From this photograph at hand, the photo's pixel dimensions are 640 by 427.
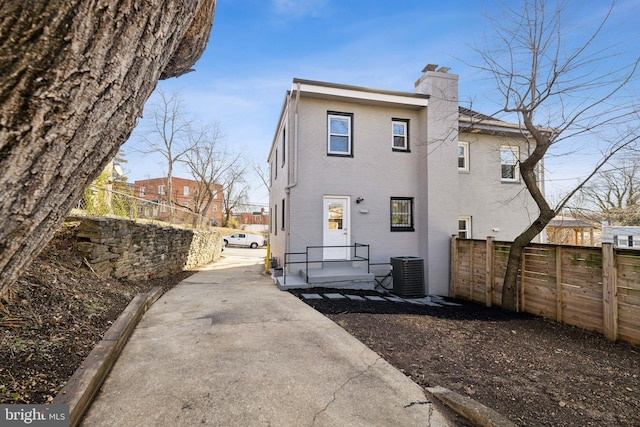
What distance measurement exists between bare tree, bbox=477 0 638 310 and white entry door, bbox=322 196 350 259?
4002mm

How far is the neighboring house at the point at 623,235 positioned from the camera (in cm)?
1507

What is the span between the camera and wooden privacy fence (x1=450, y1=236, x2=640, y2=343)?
176 inches

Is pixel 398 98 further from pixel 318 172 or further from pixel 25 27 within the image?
pixel 25 27

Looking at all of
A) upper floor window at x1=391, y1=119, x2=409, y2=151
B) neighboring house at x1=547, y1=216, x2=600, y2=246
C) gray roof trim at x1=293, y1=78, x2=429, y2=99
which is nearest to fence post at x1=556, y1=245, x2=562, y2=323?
upper floor window at x1=391, y1=119, x2=409, y2=151

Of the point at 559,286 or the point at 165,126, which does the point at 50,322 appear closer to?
the point at 559,286

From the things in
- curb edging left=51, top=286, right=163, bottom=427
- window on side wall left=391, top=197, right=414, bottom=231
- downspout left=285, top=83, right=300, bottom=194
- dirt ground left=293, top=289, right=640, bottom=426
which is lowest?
dirt ground left=293, top=289, right=640, bottom=426

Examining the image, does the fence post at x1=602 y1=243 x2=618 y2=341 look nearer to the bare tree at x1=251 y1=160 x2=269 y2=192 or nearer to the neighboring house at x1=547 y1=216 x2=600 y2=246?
the neighboring house at x1=547 y1=216 x2=600 y2=246

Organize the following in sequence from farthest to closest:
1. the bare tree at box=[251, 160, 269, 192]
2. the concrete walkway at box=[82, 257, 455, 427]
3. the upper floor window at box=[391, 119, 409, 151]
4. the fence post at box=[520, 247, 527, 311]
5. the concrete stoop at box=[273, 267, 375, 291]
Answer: the bare tree at box=[251, 160, 269, 192] < the upper floor window at box=[391, 119, 409, 151] < the concrete stoop at box=[273, 267, 375, 291] < the fence post at box=[520, 247, 527, 311] < the concrete walkway at box=[82, 257, 455, 427]

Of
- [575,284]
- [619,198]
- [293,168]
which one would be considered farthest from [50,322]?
[619,198]

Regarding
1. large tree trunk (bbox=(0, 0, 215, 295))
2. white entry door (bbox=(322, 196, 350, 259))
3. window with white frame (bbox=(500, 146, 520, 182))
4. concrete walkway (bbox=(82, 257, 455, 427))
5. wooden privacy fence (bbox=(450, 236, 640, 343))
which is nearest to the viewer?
large tree trunk (bbox=(0, 0, 215, 295))

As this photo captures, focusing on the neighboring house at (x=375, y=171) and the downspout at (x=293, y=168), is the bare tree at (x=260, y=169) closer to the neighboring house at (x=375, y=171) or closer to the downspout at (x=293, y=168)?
the neighboring house at (x=375, y=171)

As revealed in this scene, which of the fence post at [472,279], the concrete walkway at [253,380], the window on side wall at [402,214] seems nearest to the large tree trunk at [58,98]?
the concrete walkway at [253,380]

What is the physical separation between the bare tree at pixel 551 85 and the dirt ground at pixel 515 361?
2092 millimetres

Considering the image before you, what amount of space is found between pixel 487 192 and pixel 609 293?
20.8 feet
